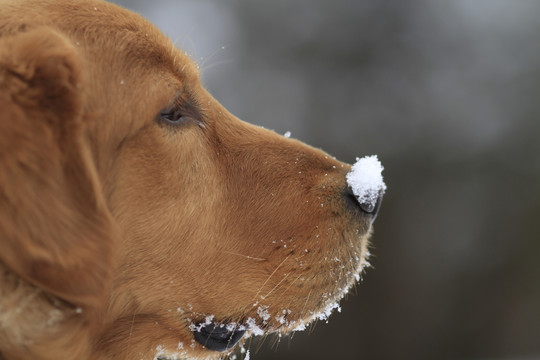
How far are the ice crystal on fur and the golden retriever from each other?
52mm

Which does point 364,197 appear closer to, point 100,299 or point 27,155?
point 100,299

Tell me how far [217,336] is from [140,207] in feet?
2.59

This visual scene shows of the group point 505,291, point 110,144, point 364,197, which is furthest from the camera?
point 505,291

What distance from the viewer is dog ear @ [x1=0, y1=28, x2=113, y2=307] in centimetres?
170

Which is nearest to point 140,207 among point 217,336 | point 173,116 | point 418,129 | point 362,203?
point 173,116

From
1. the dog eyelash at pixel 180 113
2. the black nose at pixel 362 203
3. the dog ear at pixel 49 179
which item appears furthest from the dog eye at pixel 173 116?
the black nose at pixel 362 203

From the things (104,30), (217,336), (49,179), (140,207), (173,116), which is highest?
(104,30)

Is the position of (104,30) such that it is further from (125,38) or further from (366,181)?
(366,181)

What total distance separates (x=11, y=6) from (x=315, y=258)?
1.84m

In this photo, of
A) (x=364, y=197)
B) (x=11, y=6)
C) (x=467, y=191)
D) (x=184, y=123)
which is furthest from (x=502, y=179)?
(x=11, y=6)

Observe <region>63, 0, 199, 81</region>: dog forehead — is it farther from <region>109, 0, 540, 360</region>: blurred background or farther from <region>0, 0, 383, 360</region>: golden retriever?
<region>109, 0, 540, 360</region>: blurred background

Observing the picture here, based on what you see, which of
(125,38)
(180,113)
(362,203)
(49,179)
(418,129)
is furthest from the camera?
(418,129)

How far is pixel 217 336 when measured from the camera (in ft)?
8.24

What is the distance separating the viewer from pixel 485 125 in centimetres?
1054
